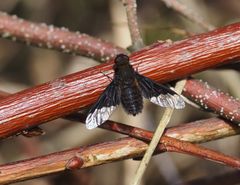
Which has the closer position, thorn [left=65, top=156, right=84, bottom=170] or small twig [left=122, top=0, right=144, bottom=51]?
thorn [left=65, top=156, right=84, bottom=170]

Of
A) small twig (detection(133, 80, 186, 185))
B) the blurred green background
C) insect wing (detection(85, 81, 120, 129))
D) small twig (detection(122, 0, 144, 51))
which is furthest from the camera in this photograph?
the blurred green background

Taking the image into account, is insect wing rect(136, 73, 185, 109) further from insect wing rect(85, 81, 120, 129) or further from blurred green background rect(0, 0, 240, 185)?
blurred green background rect(0, 0, 240, 185)

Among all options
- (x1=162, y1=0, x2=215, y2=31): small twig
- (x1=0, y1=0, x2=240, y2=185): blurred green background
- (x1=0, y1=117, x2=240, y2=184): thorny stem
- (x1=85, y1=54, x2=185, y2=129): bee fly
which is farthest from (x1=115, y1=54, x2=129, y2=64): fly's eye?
(x1=0, y1=0, x2=240, y2=185): blurred green background

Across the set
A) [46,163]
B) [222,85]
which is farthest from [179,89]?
[222,85]

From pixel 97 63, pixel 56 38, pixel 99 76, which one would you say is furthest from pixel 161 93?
pixel 97 63

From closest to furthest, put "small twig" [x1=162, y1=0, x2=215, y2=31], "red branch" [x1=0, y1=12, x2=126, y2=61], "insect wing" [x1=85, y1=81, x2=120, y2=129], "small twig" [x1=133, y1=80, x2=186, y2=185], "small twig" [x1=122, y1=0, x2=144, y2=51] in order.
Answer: "small twig" [x1=133, y1=80, x2=186, y2=185]
"insect wing" [x1=85, y1=81, x2=120, y2=129]
"small twig" [x1=122, y1=0, x2=144, y2=51]
"red branch" [x1=0, y1=12, x2=126, y2=61]
"small twig" [x1=162, y1=0, x2=215, y2=31]

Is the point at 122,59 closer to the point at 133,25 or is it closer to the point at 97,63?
the point at 133,25

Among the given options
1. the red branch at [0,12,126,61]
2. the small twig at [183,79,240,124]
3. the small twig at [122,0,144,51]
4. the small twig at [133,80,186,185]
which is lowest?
the small twig at [133,80,186,185]

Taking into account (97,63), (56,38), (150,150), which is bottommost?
(150,150)
